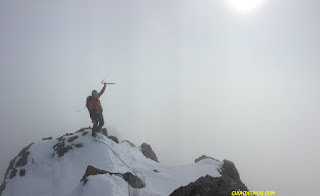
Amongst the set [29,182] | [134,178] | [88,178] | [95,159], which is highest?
[88,178]

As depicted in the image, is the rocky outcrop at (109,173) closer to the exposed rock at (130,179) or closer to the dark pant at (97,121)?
the exposed rock at (130,179)

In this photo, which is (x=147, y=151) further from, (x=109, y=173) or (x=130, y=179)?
(x=109, y=173)

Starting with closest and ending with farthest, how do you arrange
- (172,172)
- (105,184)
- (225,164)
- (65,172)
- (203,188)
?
(203,188) < (105,184) < (65,172) < (172,172) < (225,164)

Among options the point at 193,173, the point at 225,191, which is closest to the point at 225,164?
the point at 193,173

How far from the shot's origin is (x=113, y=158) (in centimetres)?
2083

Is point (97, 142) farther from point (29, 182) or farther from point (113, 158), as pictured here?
point (29, 182)

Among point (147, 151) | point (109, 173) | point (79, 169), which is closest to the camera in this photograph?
point (109, 173)

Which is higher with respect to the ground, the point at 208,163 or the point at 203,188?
the point at 203,188

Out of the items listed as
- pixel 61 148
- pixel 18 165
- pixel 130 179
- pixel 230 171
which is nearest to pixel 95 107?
pixel 61 148

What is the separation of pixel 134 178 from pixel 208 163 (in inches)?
577

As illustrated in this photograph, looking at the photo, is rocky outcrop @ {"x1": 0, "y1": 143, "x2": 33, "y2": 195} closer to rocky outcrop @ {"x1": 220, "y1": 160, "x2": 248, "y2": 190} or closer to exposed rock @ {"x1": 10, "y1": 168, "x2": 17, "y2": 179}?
exposed rock @ {"x1": 10, "y1": 168, "x2": 17, "y2": 179}

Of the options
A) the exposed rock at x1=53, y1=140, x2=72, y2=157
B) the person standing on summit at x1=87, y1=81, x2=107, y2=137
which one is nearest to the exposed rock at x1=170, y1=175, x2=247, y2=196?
the person standing on summit at x1=87, y1=81, x2=107, y2=137

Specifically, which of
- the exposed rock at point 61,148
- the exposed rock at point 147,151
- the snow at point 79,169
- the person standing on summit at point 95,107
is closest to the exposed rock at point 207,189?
the snow at point 79,169

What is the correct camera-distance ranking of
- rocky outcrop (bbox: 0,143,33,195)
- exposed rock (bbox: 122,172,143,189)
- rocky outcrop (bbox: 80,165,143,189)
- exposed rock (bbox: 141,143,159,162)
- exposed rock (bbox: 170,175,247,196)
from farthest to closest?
exposed rock (bbox: 141,143,159,162) < rocky outcrop (bbox: 0,143,33,195) < exposed rock (bbox: 122,172,143,189) < rocky outcrop (bbox: 80,165,143,189) < exposed rock (bbox: 170,175,247,196)
